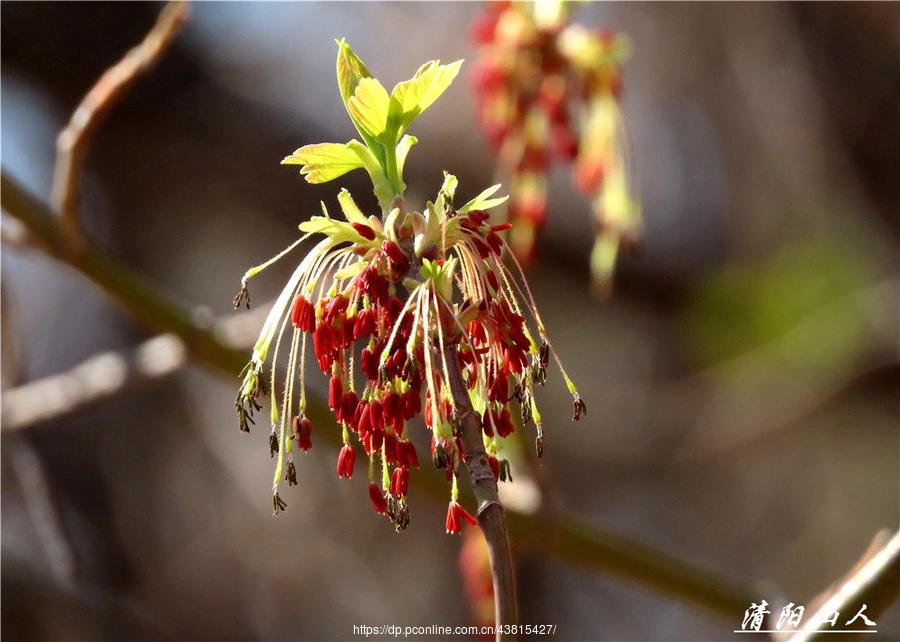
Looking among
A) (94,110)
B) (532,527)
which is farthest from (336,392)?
(532,527)

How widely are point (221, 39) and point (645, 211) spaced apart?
7.66ft

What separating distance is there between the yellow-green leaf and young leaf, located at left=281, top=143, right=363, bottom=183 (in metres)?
0.03

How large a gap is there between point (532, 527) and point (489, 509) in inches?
48.5

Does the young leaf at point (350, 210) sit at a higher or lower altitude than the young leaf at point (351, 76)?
lower

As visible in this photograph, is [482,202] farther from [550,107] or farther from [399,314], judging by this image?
[550,107]

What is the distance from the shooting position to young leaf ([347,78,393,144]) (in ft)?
3.19

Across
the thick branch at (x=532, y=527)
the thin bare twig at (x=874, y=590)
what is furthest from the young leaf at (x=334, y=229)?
the thick branch at (x=532, y=527)

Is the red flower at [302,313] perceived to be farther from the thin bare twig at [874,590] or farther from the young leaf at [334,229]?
the thin bare twig at [874,590]

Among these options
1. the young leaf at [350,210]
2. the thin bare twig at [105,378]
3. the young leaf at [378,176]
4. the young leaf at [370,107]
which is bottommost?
the young leaf at [350,210]

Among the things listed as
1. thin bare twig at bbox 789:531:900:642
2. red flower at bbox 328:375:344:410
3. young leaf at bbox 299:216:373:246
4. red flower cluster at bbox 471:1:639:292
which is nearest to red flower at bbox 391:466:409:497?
red flower at bbox 328:375:344:410

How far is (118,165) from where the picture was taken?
4355mm

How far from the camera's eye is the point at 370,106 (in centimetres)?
100

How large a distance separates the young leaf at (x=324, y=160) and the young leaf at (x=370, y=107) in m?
0.03

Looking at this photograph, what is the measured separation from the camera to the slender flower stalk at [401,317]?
0.97 meters
